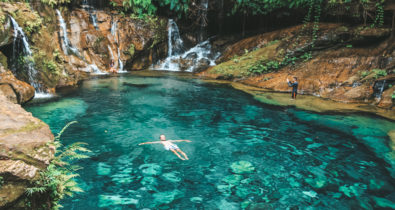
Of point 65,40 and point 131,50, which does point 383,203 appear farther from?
point 65,40

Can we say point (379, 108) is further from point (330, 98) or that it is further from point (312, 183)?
point (312, 183)

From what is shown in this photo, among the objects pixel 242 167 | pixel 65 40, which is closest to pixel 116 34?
pixel 65 40

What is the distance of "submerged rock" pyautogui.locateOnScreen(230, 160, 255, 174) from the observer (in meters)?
5.44

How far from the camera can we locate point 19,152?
3.00m

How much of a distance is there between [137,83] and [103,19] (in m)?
9.11

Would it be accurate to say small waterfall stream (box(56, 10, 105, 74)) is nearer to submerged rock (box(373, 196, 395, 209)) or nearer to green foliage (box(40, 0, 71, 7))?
green foliage (box(40, 0, 71, 7))

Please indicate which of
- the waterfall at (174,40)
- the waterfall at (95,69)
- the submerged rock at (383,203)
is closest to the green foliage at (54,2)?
the waterfall at (95,69)

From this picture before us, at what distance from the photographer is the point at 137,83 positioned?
1539cm

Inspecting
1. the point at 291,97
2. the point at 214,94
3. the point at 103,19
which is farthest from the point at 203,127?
the point at 103,19

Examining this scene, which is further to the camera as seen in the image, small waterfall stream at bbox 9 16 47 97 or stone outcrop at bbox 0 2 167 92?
stone outcrop at bbox 0 2 167 92

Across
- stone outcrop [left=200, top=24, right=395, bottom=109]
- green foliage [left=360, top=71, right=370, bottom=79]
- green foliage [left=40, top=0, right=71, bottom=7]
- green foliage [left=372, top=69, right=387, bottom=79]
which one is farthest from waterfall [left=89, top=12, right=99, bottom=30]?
green foliage [left=372, top=69, right=387, bottom=79]

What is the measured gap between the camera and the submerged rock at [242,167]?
17.9 ft

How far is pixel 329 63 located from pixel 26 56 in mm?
16440

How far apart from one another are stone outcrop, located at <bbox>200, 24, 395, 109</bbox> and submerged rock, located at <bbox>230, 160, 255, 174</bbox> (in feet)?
28.1
